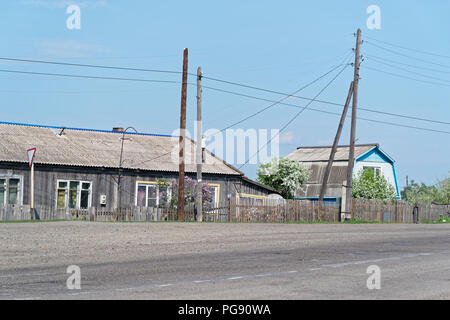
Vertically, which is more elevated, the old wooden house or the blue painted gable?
the blue painted gable

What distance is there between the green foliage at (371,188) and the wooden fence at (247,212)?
5067mm

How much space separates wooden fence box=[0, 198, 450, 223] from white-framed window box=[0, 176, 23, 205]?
386 cm

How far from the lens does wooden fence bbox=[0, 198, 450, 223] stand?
32844mm

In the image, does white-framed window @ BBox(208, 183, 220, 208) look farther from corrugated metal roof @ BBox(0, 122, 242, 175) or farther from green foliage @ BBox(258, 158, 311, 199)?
green foliage @ BBox(258, 158, 311, 199)

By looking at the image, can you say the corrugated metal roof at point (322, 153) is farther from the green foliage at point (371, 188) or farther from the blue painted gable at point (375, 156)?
the green foliage at point (371, 188)

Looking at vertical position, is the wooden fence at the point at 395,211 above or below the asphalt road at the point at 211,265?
above

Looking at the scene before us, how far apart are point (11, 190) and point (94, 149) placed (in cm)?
684

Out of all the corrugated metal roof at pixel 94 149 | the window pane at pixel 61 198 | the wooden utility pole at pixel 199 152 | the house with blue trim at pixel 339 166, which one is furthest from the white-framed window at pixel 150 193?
the house with blue trim at pixel 339 166

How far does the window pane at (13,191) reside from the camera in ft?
118

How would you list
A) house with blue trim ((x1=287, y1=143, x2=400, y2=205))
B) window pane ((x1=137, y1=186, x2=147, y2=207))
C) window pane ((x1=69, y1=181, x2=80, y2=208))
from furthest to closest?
house with blue trim ((x1=287, y1=143, x2=400, y2=205))
window pane ((x1=137, y1=186, x2=147, y2=207))
window pane ((x1=69, y1=181, x2=80, y2=208))

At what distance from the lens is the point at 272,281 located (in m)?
10.9

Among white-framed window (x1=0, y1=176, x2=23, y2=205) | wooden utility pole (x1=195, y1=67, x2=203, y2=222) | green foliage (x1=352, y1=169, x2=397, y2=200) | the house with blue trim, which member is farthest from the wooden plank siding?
the house with blue trim
